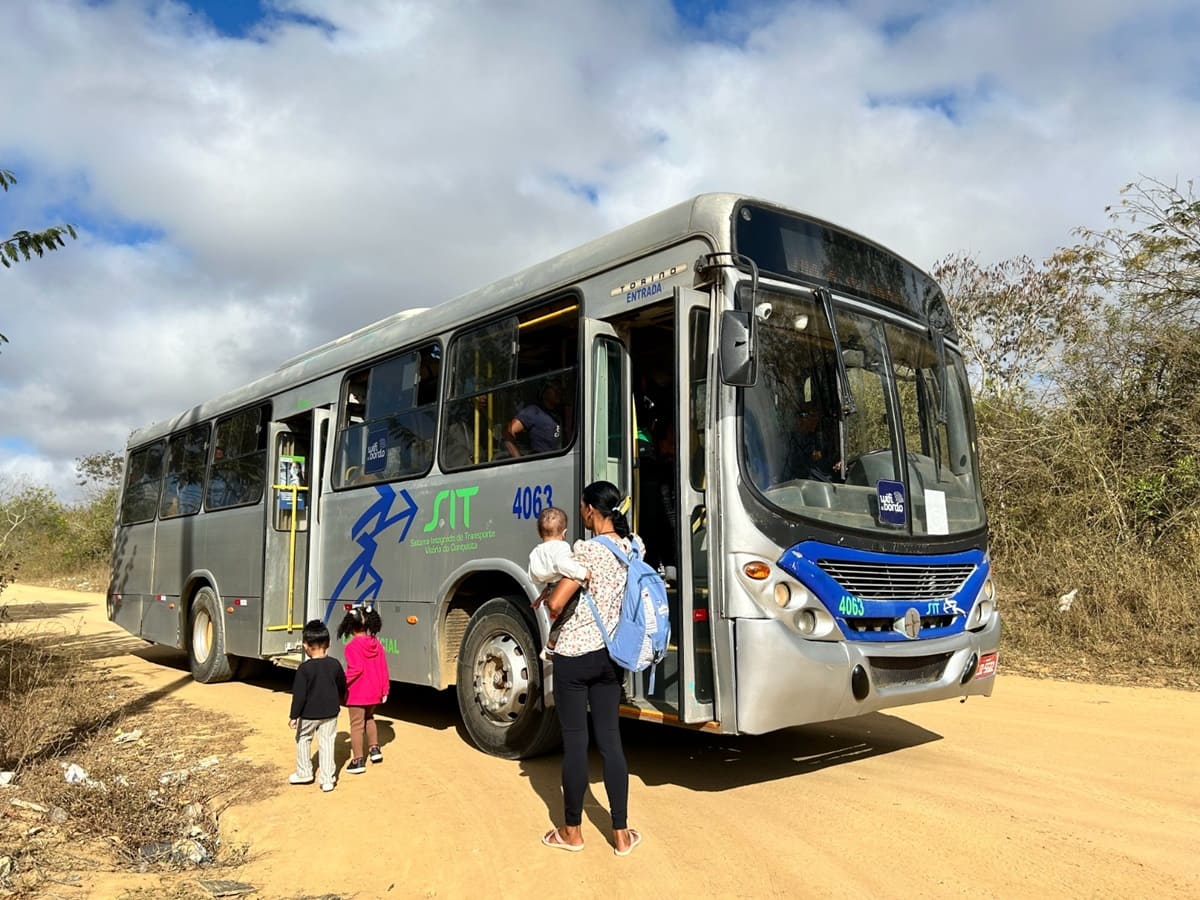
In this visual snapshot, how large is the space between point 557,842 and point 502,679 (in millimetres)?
1928

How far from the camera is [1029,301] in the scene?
1931cm

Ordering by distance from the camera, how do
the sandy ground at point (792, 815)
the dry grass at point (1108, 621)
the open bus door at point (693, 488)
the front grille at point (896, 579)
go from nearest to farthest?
1. the sandy ground at point (792, 815)
2. the open bus door at point (693, 488)
3. the front grille at point (896, 579)
4. the dry grass at point (1108, 621)

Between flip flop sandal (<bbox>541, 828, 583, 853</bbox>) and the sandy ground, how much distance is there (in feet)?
0.20

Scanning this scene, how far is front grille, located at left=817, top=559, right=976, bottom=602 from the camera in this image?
5.16 meters

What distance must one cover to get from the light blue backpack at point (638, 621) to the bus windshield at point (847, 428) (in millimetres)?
847

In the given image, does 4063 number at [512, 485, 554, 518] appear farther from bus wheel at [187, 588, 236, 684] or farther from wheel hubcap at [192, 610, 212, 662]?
wheel hubcap at [192, 610, 212, 662]

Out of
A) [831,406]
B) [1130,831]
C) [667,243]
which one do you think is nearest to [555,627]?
[831,406]

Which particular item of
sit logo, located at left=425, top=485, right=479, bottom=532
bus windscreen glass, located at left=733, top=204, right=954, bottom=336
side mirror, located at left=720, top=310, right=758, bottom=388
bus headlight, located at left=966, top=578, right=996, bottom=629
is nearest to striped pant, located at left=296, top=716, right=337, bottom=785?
sit logo, located at left=425, top=485, right=479, bottom=532

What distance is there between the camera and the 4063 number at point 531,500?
6.11m

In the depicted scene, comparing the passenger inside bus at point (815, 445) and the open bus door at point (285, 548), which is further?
the open bus door at point (285, 548)

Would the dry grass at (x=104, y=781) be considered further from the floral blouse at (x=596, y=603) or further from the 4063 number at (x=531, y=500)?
the 4063 number at (x=531, y=500)

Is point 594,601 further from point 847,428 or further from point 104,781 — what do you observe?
point 104,781

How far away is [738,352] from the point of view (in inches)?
191

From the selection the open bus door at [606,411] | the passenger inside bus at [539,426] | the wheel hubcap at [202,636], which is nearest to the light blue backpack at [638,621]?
the open bus door at [606,411]
